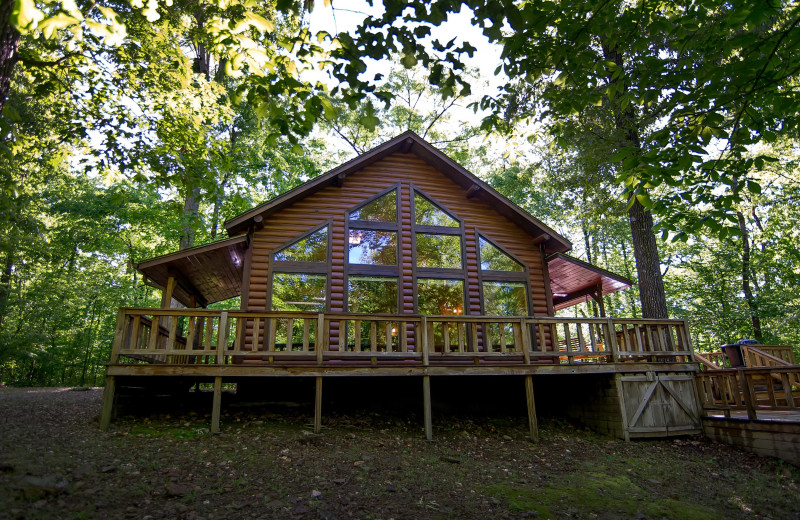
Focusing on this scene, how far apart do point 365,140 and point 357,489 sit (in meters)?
20.8

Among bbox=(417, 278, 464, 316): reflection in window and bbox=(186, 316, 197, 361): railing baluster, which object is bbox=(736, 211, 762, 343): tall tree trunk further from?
bbox=(186, 316, 197, 361): railing baluster

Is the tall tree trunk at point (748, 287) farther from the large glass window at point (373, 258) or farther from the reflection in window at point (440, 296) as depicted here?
the large glass window at point (373, 258)

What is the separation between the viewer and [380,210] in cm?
1214

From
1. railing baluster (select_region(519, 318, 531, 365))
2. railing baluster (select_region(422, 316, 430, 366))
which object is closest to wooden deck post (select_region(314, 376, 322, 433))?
railing baluster (select_region(422, 316, 430, 366))

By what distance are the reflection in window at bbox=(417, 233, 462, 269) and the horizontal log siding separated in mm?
290

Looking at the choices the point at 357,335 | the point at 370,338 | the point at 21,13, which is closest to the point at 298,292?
the point at 357,335

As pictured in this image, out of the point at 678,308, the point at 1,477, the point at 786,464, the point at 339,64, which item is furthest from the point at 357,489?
the point at 678,308

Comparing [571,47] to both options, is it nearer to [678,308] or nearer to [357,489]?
[357,489]

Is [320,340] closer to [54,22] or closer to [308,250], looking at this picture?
[308,250]

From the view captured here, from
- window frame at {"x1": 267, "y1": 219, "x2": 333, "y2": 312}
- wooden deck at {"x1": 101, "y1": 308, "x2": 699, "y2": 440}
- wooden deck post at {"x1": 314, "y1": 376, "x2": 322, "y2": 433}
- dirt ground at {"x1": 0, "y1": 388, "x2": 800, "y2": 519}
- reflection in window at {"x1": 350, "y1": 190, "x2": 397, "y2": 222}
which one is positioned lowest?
dirt ground at {"x1": 0, "y1": 388, "x2": 800, "y2": 519}

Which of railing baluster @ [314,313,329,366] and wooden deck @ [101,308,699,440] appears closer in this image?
wooden deck @ [101,308,699,440]

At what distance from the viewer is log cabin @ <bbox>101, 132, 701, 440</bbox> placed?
29.5 ft

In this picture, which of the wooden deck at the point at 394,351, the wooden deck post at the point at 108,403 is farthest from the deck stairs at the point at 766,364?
the wooden deck post at the point at 108,403

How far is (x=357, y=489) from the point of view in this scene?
20.0 feet
